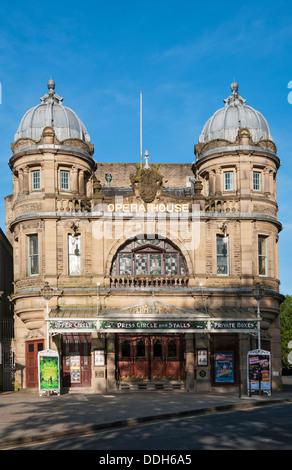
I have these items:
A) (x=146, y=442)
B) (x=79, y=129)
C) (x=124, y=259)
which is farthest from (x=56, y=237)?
(x=146, y=442)

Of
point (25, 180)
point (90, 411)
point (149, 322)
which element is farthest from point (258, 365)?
point (25, 180)

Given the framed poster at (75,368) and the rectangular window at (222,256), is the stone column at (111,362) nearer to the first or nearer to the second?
the framed poster at (75,368)

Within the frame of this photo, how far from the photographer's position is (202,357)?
38.2 metres

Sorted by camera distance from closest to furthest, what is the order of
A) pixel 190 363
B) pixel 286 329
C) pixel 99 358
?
pixel 99 358
pixel 190 363
pixel 286 329

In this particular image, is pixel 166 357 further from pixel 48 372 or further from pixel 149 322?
pixel 48 372

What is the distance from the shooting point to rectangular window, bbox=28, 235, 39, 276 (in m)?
39.6

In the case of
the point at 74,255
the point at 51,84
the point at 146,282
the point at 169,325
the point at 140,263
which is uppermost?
the point at 51,84

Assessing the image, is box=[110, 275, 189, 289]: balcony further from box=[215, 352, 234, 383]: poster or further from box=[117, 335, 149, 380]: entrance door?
box=[215, 352, 234, 383]: poster

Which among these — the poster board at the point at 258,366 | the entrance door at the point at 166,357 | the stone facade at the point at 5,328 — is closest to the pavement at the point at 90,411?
the poster board at the point at 258,366

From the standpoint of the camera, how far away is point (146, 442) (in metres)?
18.1

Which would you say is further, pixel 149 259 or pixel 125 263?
pixel 149 259

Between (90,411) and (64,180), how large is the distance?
18.8 metres

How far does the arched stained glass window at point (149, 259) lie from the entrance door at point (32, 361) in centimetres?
606
